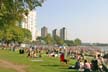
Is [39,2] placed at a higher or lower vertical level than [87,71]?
higher

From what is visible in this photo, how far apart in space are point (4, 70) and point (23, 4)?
190 inches

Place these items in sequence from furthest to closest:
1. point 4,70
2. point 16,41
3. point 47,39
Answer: point 47,39, point 16,41, point 4,70

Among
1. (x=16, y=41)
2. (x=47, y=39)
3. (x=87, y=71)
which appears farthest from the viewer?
(x=47, y=39)

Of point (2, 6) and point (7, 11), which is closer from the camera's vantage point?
point (2, 6)

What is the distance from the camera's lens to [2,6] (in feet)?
85.8

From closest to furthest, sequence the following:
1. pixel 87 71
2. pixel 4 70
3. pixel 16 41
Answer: pixel 87 71, pixel 4 70, pixel 16 41

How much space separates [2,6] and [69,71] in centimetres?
656

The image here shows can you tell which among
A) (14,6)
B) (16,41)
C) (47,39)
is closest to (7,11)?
(14,6)

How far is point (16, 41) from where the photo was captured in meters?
118

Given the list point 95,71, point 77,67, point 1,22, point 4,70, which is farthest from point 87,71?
point 1,22

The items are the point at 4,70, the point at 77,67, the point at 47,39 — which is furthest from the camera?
the point at 47,39

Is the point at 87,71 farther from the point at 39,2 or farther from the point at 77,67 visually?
the point at 39,2

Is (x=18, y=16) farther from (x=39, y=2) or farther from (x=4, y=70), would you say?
(x=4, y=70)

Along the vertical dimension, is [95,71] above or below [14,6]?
below
